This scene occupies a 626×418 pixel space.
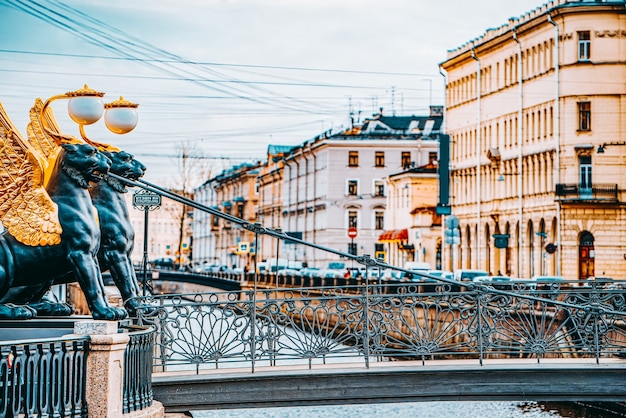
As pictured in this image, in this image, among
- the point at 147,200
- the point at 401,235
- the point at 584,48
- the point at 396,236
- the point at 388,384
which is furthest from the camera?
the point at 396,236

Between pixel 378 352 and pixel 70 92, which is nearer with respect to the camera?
pixel 70 92

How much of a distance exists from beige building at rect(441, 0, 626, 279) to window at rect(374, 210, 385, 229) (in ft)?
78.6

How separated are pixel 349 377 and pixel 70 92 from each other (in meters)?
4.20

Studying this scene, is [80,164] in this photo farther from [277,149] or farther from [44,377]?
[277,149]

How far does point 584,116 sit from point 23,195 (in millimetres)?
48910

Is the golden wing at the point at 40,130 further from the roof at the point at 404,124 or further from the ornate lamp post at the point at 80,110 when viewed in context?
the roof at the point at 404,124

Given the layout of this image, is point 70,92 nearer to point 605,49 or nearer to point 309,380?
point 309,380

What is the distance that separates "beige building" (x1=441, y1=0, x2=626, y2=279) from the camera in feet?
186

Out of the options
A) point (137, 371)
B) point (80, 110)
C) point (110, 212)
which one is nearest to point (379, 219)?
point (110, 212)

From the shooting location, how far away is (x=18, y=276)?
1169 cm

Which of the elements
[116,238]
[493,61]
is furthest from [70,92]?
[493,61]

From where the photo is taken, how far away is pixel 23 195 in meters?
11.7

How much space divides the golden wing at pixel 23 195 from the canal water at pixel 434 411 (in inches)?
604

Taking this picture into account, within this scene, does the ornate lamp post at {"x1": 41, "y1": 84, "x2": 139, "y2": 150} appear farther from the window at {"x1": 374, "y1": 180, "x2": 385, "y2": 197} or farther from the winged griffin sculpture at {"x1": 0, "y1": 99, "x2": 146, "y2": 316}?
the window at {"x1": 374, "y1": 180, "x2": 385, "y2": 197}
